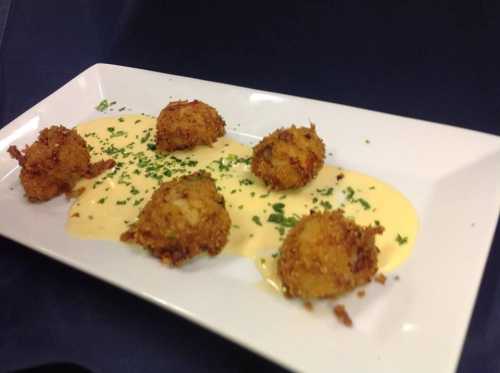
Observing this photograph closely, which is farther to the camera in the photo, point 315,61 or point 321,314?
point 315,61

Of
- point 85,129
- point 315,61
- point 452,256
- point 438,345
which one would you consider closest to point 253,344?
point 438,345

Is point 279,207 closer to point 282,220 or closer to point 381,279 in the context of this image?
point 282,220

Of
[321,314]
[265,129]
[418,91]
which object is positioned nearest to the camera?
[321,314]

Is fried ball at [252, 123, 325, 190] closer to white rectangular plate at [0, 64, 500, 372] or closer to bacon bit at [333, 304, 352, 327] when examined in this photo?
white rectangular plate at [0, 64, 500, 372]

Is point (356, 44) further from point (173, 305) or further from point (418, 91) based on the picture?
point (173, 305)

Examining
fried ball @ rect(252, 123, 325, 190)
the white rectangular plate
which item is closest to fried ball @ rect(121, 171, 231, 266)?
the white rectangular plate

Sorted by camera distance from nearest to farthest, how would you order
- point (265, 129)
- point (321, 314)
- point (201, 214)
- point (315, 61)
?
point (321, 314) → point (201, 214) → point (265, 129) → point (315, 61)

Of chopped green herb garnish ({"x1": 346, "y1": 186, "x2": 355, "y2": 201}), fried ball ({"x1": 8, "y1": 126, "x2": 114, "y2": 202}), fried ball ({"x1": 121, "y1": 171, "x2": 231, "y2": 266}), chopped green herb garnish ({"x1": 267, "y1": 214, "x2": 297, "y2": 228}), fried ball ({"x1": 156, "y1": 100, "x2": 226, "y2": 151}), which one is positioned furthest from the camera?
fried ball ({"x1": 156, "y1": 100, "x2": 226, "y2": 151})

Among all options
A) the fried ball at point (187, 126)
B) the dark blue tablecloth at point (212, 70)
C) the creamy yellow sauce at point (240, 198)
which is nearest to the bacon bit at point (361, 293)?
the creamy yellow sauce at point (240, 198)
